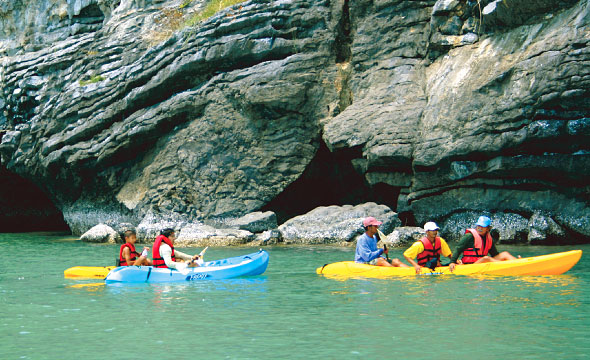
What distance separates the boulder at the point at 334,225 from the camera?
2009cm

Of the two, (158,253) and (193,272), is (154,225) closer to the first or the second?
(158,253)

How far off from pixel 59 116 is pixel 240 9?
348 inches

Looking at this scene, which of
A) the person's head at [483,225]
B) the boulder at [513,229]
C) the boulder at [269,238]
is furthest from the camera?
the boulder at [269,238]

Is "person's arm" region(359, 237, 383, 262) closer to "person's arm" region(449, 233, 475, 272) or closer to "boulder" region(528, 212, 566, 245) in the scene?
"person's arm" region(449, 233, 475, 272)

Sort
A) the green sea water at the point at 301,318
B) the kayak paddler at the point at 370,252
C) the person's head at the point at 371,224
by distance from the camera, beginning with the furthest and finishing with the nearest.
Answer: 1. the kayak paddler at the point at 370,252
2. the person's head at the point at 371,224
3. the green sea water at the point at 301,318

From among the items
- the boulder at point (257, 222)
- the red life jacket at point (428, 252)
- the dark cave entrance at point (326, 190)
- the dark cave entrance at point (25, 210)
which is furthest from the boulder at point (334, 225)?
the dark cave entrance at point (25, 210)

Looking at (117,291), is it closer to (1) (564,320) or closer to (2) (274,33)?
(1) (564,320)

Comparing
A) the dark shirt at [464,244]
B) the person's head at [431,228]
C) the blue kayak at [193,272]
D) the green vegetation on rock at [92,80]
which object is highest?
the green vegetation on rock at [92,80]

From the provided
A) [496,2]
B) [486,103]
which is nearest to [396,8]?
[496,2]

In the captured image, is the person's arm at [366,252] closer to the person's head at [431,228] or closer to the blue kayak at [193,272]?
the person's head at [431,228]

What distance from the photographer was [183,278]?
12719 mm

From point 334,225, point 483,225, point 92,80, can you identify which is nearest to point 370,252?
point 483,225

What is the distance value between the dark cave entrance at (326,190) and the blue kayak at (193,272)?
10.8 m

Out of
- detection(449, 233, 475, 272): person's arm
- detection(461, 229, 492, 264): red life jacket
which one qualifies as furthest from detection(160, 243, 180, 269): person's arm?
detection(461, 229, 492, 264): red life jacket
